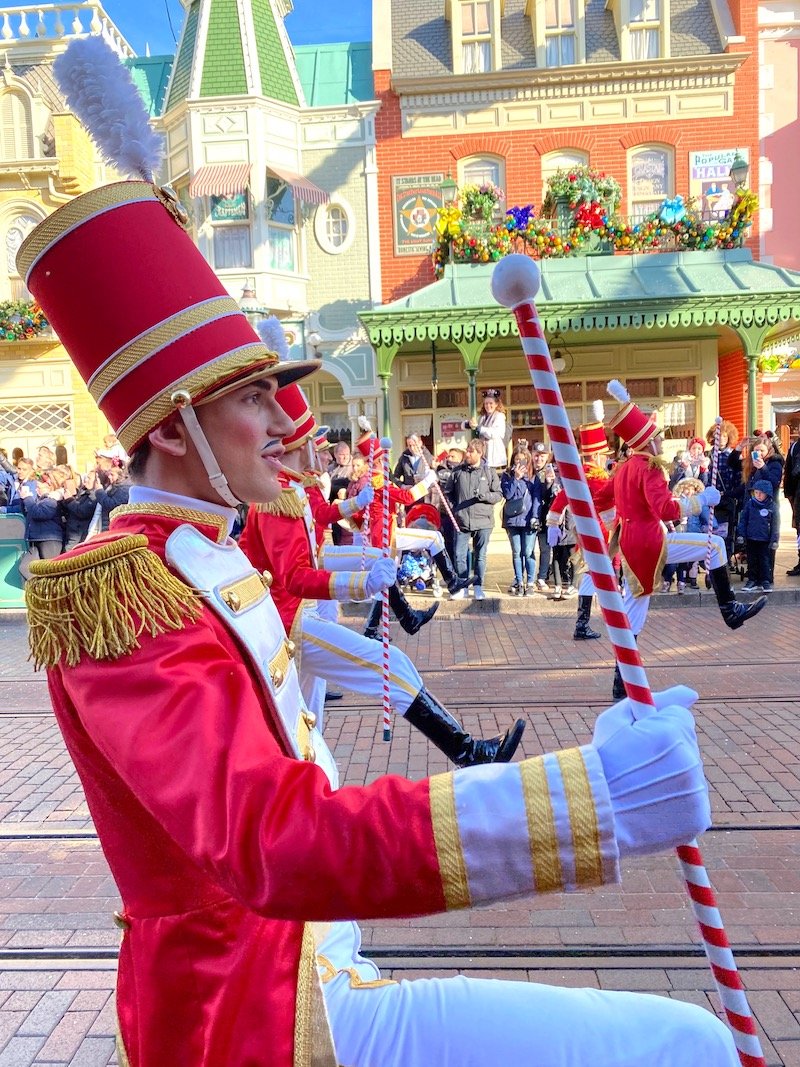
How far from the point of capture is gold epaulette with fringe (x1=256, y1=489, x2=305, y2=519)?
4324 mm

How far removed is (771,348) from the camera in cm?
1673

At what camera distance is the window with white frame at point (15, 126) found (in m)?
17.8

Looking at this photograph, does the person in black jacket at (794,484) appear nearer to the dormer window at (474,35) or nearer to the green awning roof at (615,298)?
the green awning roof at (615,298)

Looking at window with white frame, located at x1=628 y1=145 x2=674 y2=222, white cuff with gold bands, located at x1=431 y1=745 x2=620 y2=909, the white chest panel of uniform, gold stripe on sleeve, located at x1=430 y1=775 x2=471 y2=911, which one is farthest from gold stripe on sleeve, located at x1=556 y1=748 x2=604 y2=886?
window with white frame, located at x1=628 y1=145 x2=674 y2=222

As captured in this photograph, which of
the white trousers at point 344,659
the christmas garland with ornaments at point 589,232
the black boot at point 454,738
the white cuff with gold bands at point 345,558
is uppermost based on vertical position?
the christmas garland with ornaments at point 589,232

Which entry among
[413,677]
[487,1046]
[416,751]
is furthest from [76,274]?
[416,751]

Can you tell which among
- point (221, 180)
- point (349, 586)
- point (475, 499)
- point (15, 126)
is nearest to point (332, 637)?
point (349, 586)

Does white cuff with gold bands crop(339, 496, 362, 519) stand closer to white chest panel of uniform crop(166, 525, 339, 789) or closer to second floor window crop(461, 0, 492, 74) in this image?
white chest panel of uniform crop(166, 525, 339, 789)

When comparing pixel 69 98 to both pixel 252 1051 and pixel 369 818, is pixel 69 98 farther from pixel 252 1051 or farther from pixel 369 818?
pixel 252 1051

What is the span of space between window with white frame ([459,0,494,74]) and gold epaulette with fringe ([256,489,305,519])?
14.4m

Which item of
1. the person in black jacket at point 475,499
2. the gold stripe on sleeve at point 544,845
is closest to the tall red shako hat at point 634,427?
the person in black jacket at point 475,499

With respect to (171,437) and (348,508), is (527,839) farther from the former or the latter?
(348,508)

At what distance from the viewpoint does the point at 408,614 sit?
7367mm

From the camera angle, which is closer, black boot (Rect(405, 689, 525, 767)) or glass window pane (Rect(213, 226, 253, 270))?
black boot (Rect(405, 689, 525, 767))
